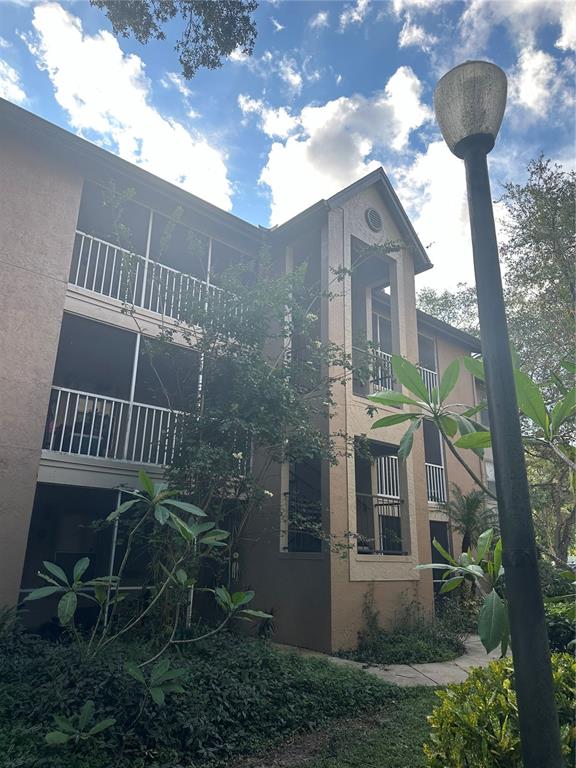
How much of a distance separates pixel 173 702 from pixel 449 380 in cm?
428

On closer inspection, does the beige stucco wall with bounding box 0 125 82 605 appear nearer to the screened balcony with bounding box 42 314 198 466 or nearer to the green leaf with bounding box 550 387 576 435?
the screened balcony with bounding box 42 314 198 466

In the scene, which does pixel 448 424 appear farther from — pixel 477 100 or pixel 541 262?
pixel 541 262

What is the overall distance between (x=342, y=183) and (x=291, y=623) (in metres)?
9.31

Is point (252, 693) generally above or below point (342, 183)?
below

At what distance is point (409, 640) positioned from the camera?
29.3 ft

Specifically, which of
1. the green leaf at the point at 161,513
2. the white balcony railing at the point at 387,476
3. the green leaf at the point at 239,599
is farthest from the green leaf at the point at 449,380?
the white balcony railing at the point at 387,476

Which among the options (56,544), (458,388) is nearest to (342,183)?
(458,388)

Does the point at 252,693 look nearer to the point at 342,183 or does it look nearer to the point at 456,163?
the point at 456,163

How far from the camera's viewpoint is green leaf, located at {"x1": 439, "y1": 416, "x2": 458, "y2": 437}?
2.60 meters

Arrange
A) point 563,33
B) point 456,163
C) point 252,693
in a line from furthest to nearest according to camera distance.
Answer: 1. point 252,693
2. point 563,33
3. point 456,163

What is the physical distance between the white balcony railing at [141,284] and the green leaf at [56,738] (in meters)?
5.69

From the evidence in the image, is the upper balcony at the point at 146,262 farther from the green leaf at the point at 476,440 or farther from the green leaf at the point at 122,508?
the green leaf at the point at 476,440

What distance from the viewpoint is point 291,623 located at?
Answer: 370 inches

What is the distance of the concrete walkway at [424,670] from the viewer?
7.14 meters
